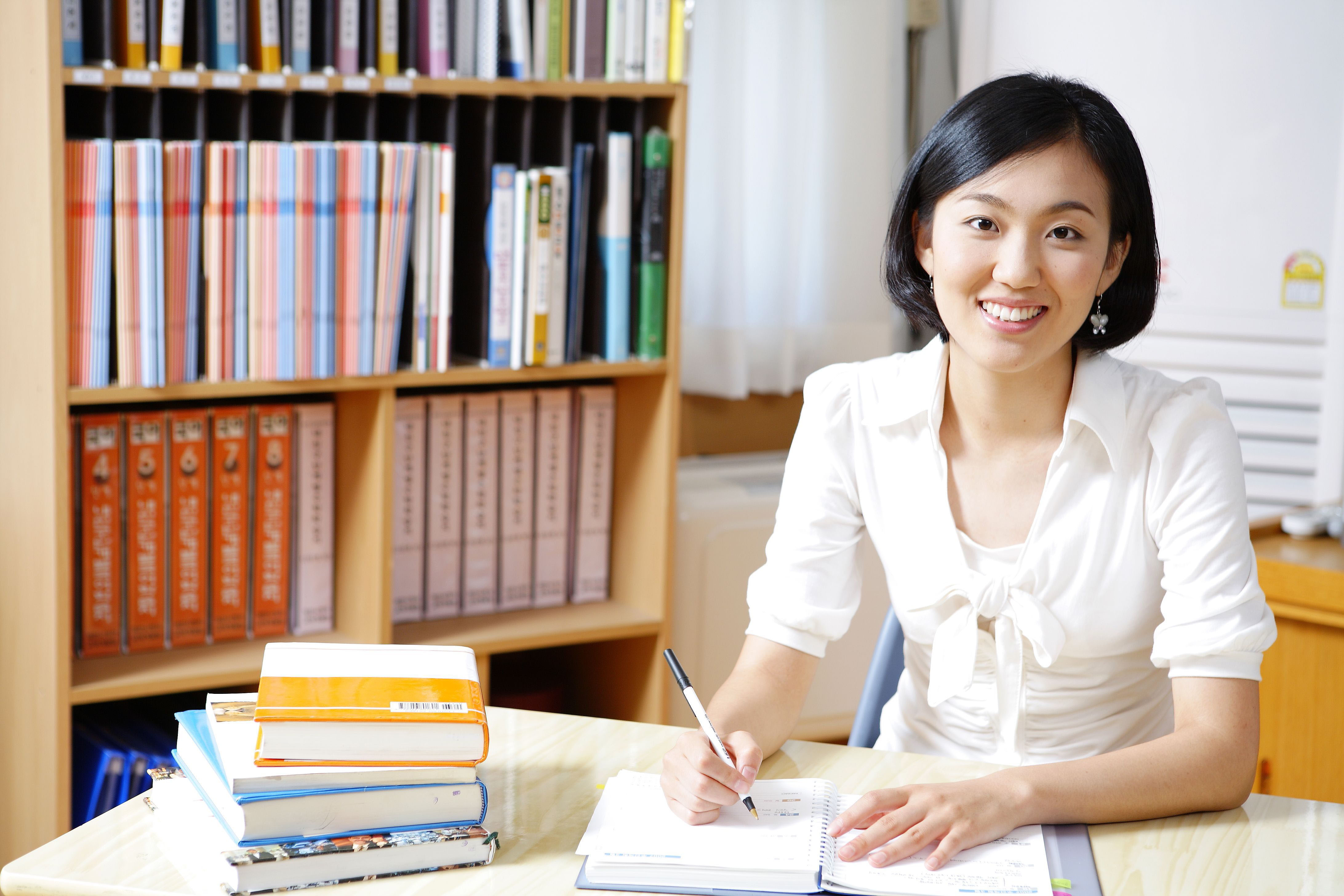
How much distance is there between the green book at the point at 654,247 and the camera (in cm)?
224

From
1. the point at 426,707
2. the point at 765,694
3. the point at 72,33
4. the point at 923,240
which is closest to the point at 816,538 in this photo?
the point at 765,694

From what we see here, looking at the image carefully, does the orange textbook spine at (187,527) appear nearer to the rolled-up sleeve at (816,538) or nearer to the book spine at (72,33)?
the book spine at (72,33)

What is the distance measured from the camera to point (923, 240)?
4.89ft

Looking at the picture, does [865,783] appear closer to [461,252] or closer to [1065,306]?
[1065,306]

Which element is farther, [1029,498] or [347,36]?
[347,36]

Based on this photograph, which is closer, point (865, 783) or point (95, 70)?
point (865, 783)

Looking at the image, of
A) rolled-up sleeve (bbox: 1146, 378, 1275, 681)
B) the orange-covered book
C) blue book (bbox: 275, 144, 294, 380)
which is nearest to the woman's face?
rolled-up sleeve (bbox: 1146, 378, 1275, 681)

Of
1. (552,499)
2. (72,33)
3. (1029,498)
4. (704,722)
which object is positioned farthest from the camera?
(552,499)

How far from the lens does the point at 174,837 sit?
1.06 metres

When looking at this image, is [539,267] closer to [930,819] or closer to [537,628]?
[537,628]

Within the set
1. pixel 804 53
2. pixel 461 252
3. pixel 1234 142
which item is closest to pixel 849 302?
pixel 804 53

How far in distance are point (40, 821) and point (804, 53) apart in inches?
79.8

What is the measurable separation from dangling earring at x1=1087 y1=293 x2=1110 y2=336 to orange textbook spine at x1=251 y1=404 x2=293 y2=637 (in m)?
1.26

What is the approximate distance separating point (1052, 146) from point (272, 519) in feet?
4.49
